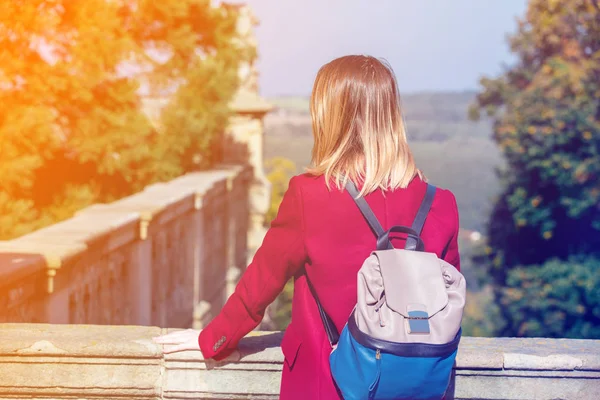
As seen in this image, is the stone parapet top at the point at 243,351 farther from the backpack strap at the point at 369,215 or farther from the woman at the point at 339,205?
the backpack strap at the point at 369,215

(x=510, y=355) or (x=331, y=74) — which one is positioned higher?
(x=331, y=74)

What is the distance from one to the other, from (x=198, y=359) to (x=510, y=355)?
3.32 ft

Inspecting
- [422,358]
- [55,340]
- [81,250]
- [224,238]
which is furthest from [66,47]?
[422,358]

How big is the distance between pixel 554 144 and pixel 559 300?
2.94 meters

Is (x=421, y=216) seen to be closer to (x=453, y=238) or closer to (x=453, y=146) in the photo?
(x=453, y=238)

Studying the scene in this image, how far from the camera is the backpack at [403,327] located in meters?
1.86

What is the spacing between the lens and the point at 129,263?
5.59 metres

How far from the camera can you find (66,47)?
969 centimetres

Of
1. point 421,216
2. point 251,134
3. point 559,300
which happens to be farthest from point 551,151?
point 421,216

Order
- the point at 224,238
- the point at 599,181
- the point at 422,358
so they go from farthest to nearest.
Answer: the point at 599,181, the point at 224,238, the point at 422,358

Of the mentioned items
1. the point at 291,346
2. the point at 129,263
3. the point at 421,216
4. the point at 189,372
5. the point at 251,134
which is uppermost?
the point at 421,216

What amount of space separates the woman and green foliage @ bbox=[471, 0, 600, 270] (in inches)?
504

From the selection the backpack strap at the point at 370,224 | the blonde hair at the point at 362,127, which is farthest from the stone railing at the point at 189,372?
the blonde hair at the point at 362,127

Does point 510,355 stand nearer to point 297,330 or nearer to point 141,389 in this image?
point 297,330
